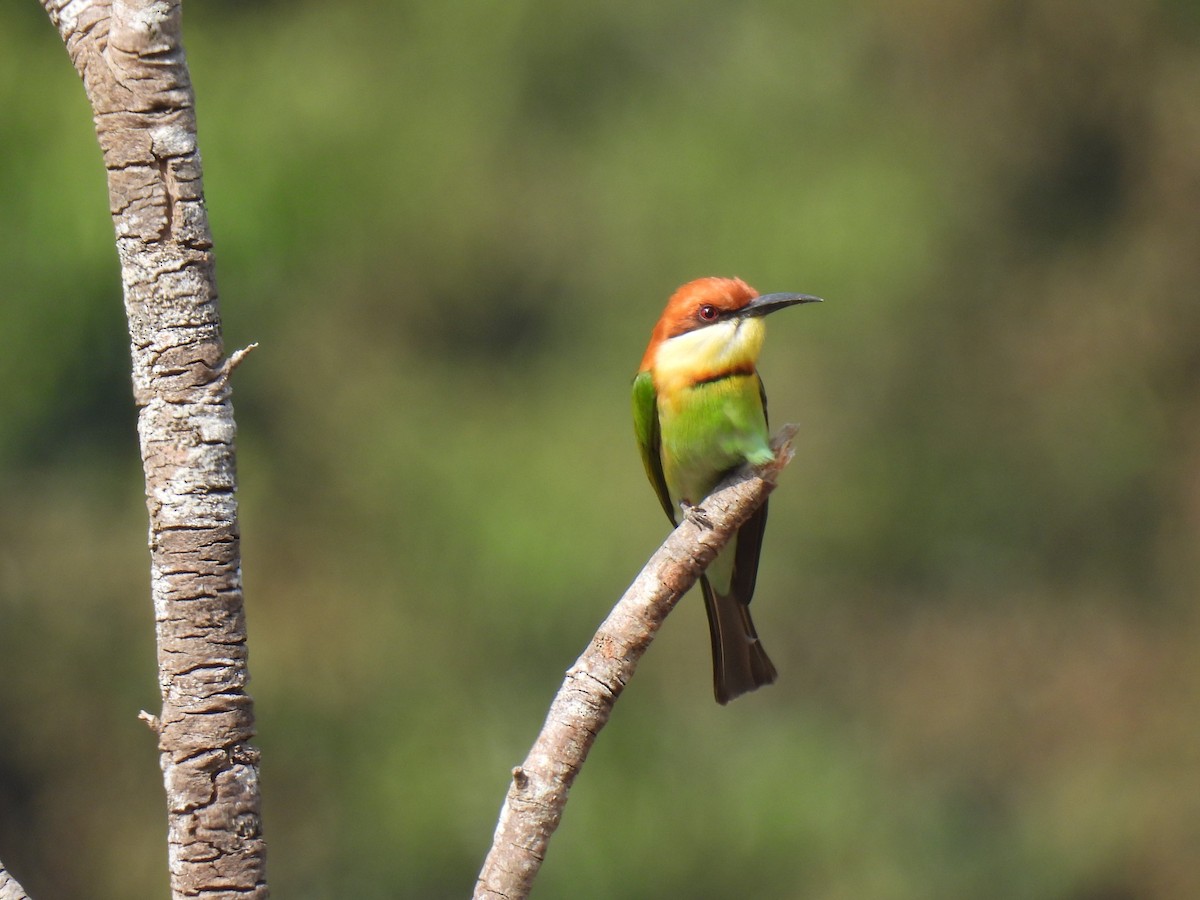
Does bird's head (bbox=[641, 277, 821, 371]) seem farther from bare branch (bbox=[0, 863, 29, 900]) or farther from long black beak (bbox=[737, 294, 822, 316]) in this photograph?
bare branch (bbox=[0, 863, 29, 900])

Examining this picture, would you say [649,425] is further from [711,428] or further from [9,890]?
[9,890]

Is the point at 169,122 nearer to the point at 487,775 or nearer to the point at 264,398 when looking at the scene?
the point at 487,775

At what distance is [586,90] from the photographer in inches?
336

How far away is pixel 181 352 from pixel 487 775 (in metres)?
5.24

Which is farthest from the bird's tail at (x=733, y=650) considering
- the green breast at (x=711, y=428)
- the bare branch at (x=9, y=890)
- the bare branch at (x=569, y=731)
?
the bare branch at (x=9, y=890)

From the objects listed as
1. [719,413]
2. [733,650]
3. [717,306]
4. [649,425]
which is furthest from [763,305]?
[733,650]

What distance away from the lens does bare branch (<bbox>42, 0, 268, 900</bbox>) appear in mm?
1661

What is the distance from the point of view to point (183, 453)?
167 cm

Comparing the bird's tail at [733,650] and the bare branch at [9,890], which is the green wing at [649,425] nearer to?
the bird's tail at [733,650]

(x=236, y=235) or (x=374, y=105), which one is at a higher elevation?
(x=374, y=105)

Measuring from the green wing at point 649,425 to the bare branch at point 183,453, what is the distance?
4.72 ft

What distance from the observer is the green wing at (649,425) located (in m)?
3.05

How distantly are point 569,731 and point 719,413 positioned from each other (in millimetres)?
1230

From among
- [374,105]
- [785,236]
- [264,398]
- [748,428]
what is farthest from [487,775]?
[748,428]
